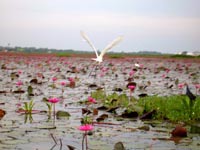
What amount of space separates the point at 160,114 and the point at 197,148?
80.7 inches

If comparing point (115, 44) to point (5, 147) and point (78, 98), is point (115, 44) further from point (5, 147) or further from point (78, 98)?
point (5, 147)

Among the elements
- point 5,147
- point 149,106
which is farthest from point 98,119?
point 5,147

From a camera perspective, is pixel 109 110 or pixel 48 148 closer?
pixel 48 148

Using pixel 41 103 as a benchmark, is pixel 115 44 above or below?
above

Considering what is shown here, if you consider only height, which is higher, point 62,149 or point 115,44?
point 115,44

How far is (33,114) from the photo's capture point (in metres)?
6.14

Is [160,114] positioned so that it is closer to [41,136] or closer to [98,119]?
[98,119]

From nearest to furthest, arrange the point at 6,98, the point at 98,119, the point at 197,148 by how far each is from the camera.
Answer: the point at 197,148 → the point at 98,119 → the point at 6,98

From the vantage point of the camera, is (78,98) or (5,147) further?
(78,98)

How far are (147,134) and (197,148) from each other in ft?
2.72

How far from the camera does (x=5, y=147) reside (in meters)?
3.90

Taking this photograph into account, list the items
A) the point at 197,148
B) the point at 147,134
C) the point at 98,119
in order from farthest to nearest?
the point at 98,119 → the point at 147,134 → the point at 197,148

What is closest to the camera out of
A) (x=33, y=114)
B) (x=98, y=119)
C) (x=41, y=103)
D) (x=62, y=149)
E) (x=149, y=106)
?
(x=62, y=149)

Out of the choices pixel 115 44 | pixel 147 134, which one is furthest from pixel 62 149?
pixel 115 44
